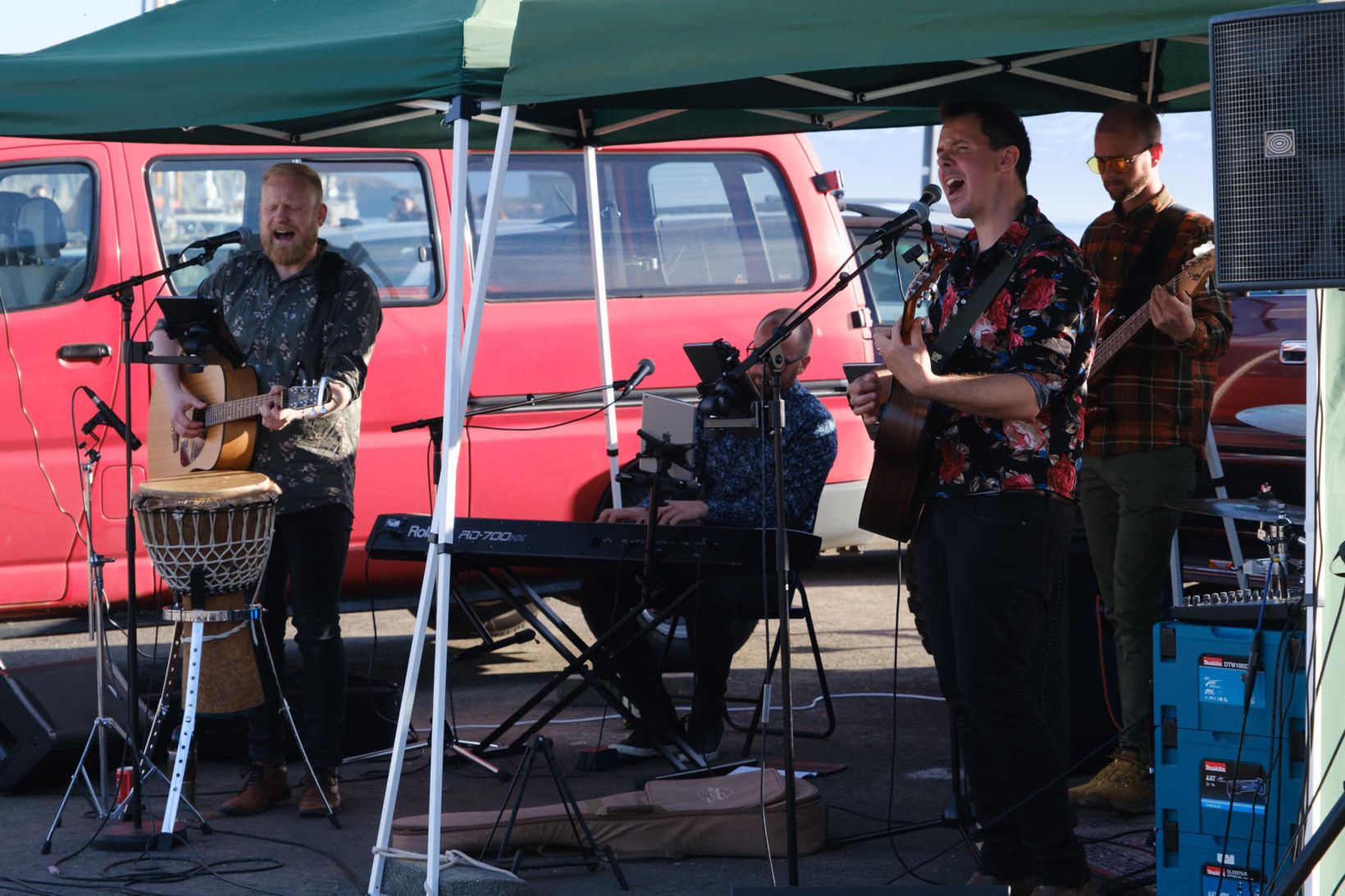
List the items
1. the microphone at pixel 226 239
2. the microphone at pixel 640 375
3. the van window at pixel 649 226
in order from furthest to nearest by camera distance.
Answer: the van window at pixel 649 226
the microphone at pixel 640 375
the microphone at pixel 226 239

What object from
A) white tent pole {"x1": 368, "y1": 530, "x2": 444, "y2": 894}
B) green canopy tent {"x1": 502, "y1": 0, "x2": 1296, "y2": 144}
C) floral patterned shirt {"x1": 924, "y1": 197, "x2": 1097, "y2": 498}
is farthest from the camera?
white tent pole {"x1": 368, "y1": 530, "x2": 444, "y2": 894}

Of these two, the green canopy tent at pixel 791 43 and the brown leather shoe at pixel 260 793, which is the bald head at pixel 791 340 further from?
the brown leather shoe at pixel 260 793

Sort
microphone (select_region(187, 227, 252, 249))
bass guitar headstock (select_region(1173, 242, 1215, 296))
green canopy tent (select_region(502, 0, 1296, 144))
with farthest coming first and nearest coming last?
microphone (select_region(187, 227, 252, 249)), bass guitar headstock (select_region(1173, 242, 1215, 296)), green canopy tent (select_region(502, 0, 1296, 144))

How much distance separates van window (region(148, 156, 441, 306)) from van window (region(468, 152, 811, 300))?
10.4 inches

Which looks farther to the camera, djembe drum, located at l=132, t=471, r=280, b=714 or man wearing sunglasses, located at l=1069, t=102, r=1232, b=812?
man wearing sunglasses, located at l=1069, t=102, r=1232, b=812

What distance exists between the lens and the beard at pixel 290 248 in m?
4.77

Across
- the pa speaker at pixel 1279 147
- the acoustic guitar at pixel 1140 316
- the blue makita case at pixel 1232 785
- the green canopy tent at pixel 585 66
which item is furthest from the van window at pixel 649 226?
the pa speaker at pixel 1279 147

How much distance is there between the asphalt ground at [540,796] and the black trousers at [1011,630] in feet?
1.59

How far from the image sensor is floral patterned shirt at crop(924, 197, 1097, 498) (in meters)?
3.45

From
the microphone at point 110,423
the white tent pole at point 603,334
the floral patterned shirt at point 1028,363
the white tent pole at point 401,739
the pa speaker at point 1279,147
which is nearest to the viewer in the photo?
the pa speaker at point 1279,147

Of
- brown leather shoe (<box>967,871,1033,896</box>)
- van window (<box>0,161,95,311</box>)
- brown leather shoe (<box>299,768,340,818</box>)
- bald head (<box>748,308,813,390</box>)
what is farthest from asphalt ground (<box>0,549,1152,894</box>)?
van window (<box>0,161,95,311</box>)

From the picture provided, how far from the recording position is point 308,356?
4.72 m

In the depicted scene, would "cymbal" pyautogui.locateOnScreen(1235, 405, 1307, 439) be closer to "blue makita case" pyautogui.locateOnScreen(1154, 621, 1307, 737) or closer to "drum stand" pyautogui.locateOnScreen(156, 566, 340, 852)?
"blue makita case" pyautogui.locateOnScreen(1154, 621, 1307, 737)

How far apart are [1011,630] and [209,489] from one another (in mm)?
2323
